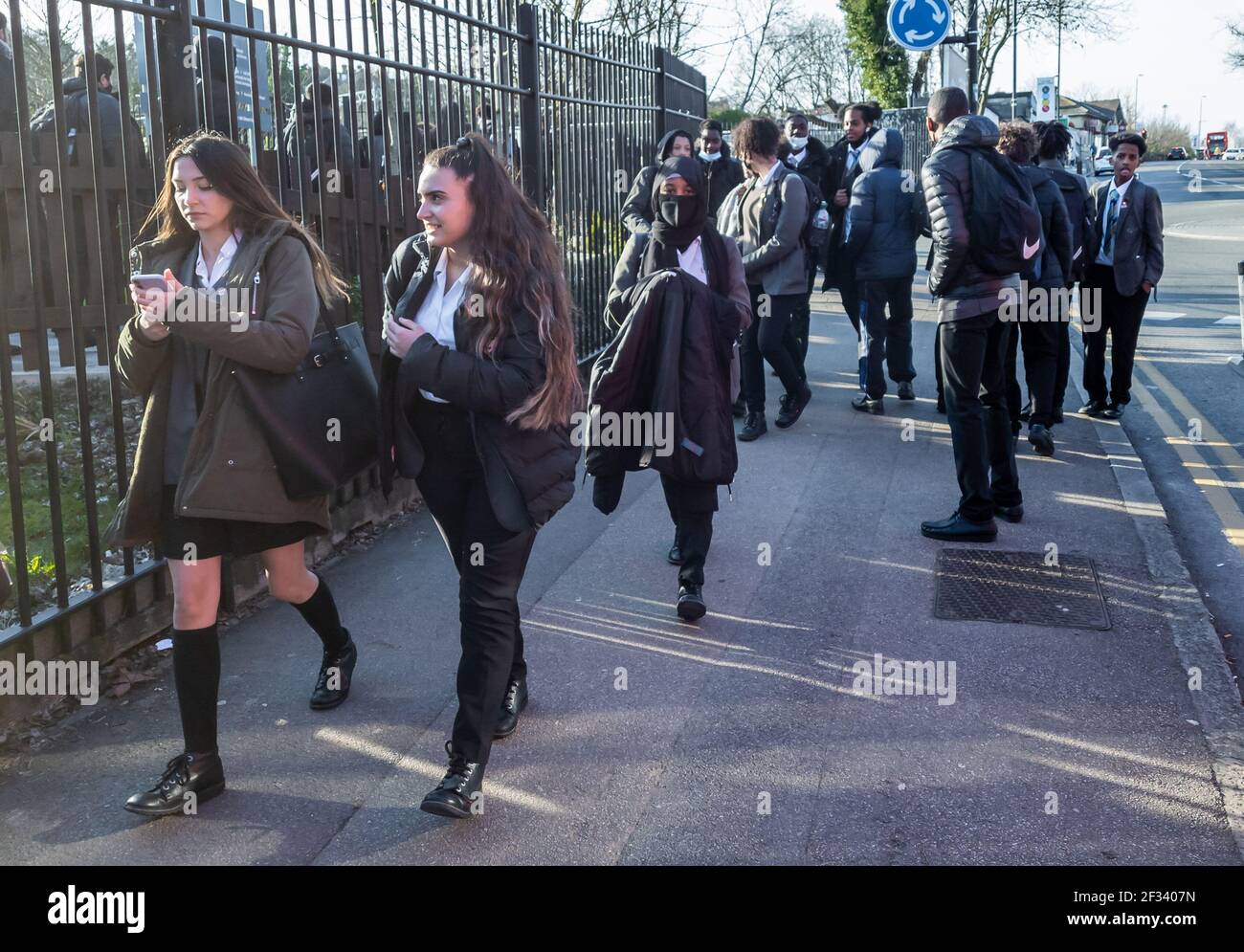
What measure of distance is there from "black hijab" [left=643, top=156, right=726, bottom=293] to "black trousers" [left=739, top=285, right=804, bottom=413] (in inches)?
100

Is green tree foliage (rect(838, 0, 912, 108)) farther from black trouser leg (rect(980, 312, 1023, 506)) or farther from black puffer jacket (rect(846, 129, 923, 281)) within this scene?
black trouser leg (rect(980, 312, 1023, 506))

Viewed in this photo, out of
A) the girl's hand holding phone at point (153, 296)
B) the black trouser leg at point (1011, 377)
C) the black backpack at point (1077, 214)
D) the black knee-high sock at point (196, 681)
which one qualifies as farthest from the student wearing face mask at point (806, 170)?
the black knee-high sock at point (196, 681)

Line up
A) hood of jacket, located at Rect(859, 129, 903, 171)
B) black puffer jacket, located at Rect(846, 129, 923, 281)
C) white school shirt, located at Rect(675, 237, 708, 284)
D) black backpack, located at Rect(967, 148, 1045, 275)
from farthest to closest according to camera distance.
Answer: hood of jacket, located at Rect(859, 129, 903, 171) → black puffer jacket, located at Rect(846, 129, 923, 281) → black backpack, located at Rect(967, 148, 1045, 275) → white school shirt, located at Rect(675, 237, 708, 284)

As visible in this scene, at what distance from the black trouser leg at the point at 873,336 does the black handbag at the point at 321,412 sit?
19.2ft

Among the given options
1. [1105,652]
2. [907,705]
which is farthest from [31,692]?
[1105,652]

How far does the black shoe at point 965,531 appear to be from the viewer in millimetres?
6434

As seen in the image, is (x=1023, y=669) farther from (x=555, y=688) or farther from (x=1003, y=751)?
(x=555, y=688)

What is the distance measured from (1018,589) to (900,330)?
4150mm

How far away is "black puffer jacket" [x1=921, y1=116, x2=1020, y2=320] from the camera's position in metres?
6.25

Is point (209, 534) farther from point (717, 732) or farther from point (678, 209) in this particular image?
point (678, 209)

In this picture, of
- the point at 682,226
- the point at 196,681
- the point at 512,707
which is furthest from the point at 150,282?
the point at 682,226

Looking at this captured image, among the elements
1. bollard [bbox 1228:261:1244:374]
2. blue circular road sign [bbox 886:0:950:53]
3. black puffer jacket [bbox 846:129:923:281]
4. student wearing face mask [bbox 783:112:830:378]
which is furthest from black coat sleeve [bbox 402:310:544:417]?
bollard [bbox 1228:261:1244:374]
